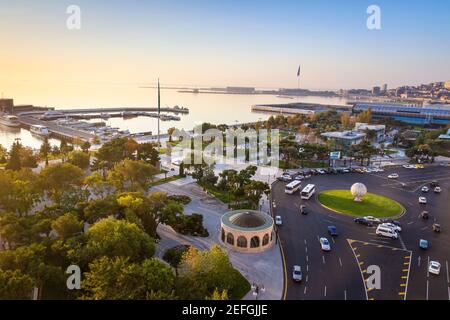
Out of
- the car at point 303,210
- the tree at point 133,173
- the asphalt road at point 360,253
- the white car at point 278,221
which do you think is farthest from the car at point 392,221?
the tree at point 133,173

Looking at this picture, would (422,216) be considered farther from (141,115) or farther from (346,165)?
(141,115)

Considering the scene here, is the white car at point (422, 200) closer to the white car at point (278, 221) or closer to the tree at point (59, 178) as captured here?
the white car at point (278, 221)

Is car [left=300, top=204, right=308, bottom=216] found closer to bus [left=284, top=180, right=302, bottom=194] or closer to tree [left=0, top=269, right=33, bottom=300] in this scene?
bus [left=284, top=180, right=302, bottom=194]

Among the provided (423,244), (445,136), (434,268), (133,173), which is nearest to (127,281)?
(133,173)

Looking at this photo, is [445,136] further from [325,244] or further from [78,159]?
[78,159]

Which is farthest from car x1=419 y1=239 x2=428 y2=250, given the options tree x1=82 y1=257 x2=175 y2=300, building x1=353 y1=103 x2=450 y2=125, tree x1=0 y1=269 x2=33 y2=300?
building x1=353 y1=103 x2=450 y2=125
